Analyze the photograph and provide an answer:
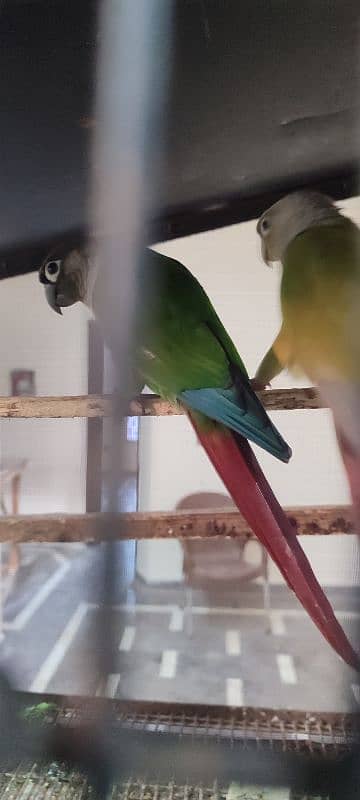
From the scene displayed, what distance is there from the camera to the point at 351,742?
512mm

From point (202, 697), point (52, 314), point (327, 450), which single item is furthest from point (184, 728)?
point (52, 314)

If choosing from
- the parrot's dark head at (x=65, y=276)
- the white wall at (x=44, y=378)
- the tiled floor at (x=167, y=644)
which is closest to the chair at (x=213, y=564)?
the tiled floor at (x=167, y=644)

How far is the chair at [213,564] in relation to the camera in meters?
0.56

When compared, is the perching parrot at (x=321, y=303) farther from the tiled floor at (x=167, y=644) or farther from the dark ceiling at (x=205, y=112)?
the tiled floor at (x=167, y=644)

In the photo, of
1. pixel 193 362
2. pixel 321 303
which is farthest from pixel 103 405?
pixel 321 303

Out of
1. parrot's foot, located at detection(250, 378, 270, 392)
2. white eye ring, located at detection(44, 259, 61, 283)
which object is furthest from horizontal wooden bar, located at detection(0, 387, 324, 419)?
white eye ring, located at detection(44, 259, 61, 283)

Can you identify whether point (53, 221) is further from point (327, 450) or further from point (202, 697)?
point (202, 697)

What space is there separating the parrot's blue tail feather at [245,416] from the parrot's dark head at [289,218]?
144mm

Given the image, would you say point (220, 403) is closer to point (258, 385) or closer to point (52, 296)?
point (258, 385)

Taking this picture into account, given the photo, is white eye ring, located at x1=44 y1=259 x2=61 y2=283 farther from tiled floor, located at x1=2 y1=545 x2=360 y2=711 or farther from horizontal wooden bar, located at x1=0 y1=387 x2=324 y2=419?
tiled floor, located at x1=2 y1=545 x2=360 y2=711

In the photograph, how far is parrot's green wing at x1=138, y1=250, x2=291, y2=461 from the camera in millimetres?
478

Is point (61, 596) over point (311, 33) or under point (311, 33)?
under

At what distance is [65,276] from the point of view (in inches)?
21.2

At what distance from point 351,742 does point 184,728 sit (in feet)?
0.60
